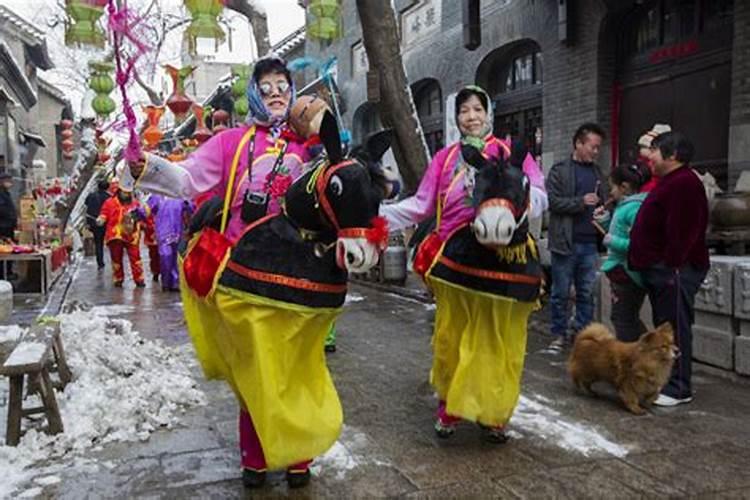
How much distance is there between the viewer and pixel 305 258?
3111mm

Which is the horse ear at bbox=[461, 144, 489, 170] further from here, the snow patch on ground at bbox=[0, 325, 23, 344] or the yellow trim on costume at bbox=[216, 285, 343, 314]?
the snow patch on ground at bbox=[0, 325, 23, 344]

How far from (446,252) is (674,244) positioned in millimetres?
1650

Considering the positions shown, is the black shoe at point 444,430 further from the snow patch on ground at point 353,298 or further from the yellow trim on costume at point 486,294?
the snow patch on ground at point 353,298

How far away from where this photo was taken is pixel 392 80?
8227mm

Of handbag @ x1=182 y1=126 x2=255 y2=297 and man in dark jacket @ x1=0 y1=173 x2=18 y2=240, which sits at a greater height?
man in dark jacket @ x1=0 y1=173 x2=18 y2=240

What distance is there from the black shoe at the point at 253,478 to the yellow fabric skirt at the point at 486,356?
108 centimetres

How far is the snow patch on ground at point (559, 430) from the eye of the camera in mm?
3980

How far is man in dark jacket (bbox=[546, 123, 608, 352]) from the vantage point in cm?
634

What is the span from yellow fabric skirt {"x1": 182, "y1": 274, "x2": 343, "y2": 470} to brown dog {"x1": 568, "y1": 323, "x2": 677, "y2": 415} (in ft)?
7.33

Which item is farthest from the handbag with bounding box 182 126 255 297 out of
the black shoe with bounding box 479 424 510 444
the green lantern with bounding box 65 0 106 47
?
the green lantern with bounding box 65 0 106 47

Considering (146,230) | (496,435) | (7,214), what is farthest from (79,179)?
(496,435)

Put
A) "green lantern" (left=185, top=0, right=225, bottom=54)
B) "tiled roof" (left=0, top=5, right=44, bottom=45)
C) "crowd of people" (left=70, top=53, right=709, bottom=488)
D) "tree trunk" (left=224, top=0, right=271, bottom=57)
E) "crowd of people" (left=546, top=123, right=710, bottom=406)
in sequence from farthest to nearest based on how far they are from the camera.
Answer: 1. "tiled roof" (left=0, top=5, right=44, bottom=45)
2. "tree trunk" (left=224, top=0, right=271, bottom=57)
3. "green lantern" (left=185, top=0, right=225, bottom=54)
4. "crowd of people" (left=546, top=123, right=710, bottom=406)
5. "crowd of people" (left=70, top=53, right=709, bottom=488)

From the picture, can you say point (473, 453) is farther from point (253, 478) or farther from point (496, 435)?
point (253, 478)

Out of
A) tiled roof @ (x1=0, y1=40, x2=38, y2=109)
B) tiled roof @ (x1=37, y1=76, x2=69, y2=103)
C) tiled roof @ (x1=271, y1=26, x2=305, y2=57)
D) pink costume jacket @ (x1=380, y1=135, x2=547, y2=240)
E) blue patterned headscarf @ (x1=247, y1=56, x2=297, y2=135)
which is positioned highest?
tiled roof @ (x1=37, y1=76, x2=69, y2=103)
